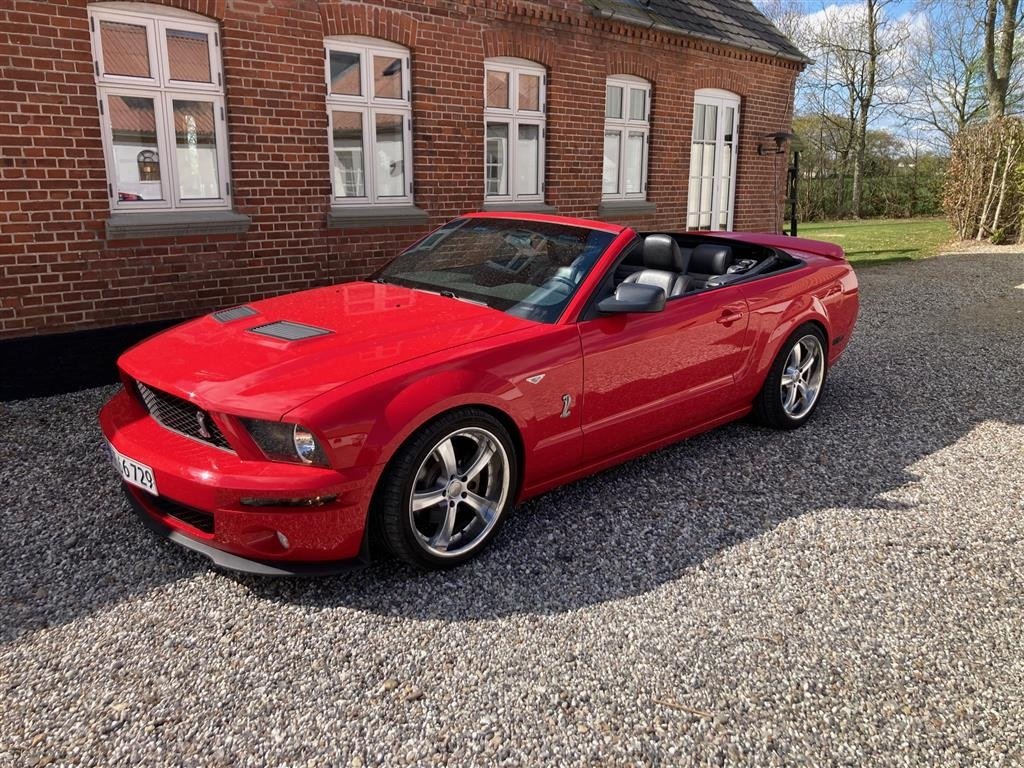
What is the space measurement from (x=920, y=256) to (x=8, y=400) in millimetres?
15499

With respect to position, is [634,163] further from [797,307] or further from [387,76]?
[797,307]

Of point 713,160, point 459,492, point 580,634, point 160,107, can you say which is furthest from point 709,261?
point 713,160

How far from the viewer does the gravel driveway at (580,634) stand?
96.2 inches

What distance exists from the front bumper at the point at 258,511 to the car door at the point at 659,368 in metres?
1.32

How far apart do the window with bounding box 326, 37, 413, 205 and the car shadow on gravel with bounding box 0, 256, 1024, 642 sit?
3140 millimetres

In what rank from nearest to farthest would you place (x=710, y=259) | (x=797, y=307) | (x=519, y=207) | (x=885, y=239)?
(x=797, y=307) < (x=710, y=259) < (x=519, y=207) < (x=885, y=239)

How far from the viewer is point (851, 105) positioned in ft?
114

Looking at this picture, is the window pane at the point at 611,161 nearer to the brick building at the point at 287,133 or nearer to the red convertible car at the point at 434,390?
the brick building at the point at 287,133

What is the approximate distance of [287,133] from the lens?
282 inches

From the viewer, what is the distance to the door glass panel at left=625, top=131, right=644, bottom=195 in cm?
1073

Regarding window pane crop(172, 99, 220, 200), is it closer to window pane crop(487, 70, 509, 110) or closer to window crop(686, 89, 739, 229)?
window pane crop(487, 70, 509, 110)

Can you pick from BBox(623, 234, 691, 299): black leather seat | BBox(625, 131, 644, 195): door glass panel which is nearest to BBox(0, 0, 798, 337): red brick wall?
BBox(625, 131, 644, 195): door glass panel

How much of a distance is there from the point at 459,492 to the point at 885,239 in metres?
19.4

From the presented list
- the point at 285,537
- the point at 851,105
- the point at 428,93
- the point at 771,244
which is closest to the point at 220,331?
the point at 285,537
